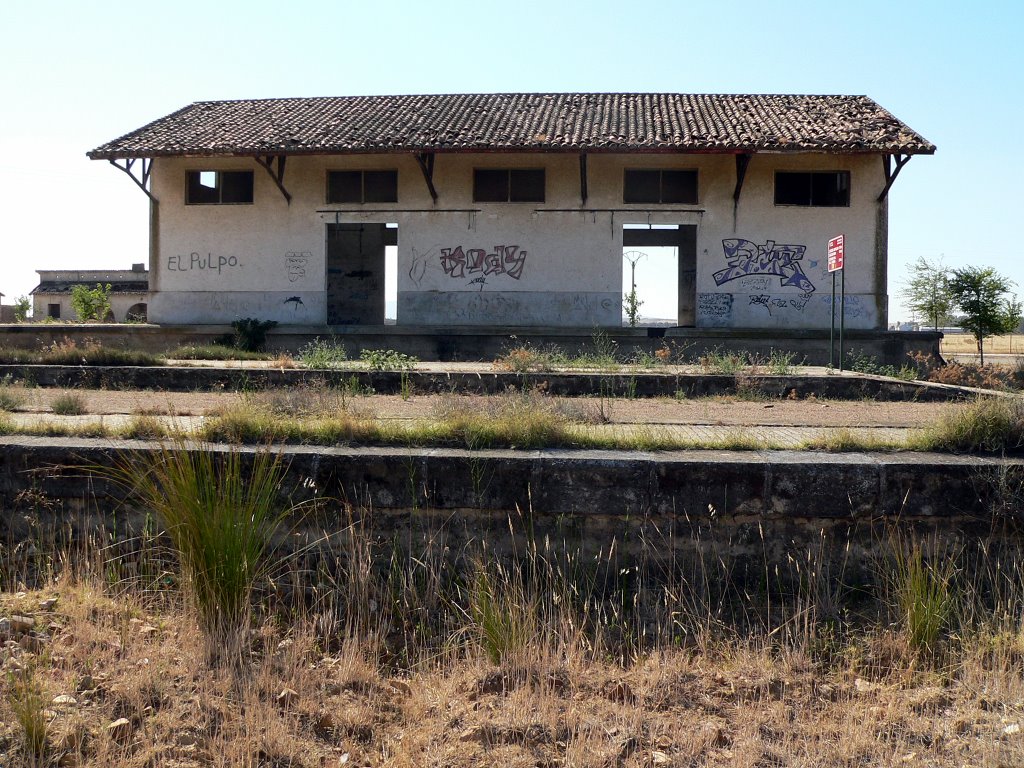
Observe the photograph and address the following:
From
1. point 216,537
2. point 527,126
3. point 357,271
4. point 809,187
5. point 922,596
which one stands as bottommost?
point 922,596

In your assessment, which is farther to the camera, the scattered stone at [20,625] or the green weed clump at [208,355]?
A: the green weed clump at [208,355]

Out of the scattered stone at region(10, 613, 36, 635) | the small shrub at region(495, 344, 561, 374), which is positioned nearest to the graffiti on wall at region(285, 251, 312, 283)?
the small shrub at region(495, 344, 561, 374)

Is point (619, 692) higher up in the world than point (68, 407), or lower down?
lower down

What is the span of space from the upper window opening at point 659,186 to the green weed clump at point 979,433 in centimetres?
1507

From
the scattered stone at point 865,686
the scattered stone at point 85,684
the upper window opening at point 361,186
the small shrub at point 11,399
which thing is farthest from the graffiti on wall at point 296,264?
the scattered stone at point 865,686

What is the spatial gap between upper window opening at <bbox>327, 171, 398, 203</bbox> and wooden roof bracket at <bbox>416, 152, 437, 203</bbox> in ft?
3.29

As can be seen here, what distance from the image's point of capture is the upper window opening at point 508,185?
1992cm

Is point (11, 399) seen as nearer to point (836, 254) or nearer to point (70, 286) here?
point (836, 254)

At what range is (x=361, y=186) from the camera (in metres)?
20.4

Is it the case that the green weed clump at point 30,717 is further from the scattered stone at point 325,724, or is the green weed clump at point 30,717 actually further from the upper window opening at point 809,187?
the upper window opening at point 809,187

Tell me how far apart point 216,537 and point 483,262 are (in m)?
16.0

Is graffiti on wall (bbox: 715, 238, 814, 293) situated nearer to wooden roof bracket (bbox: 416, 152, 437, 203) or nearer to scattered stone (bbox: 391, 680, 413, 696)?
wooden roof bracket (bbox: 416, 152, 437, 203)

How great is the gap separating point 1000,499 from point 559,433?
2431 millimetres

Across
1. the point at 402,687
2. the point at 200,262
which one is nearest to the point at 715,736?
the point at 402,687
